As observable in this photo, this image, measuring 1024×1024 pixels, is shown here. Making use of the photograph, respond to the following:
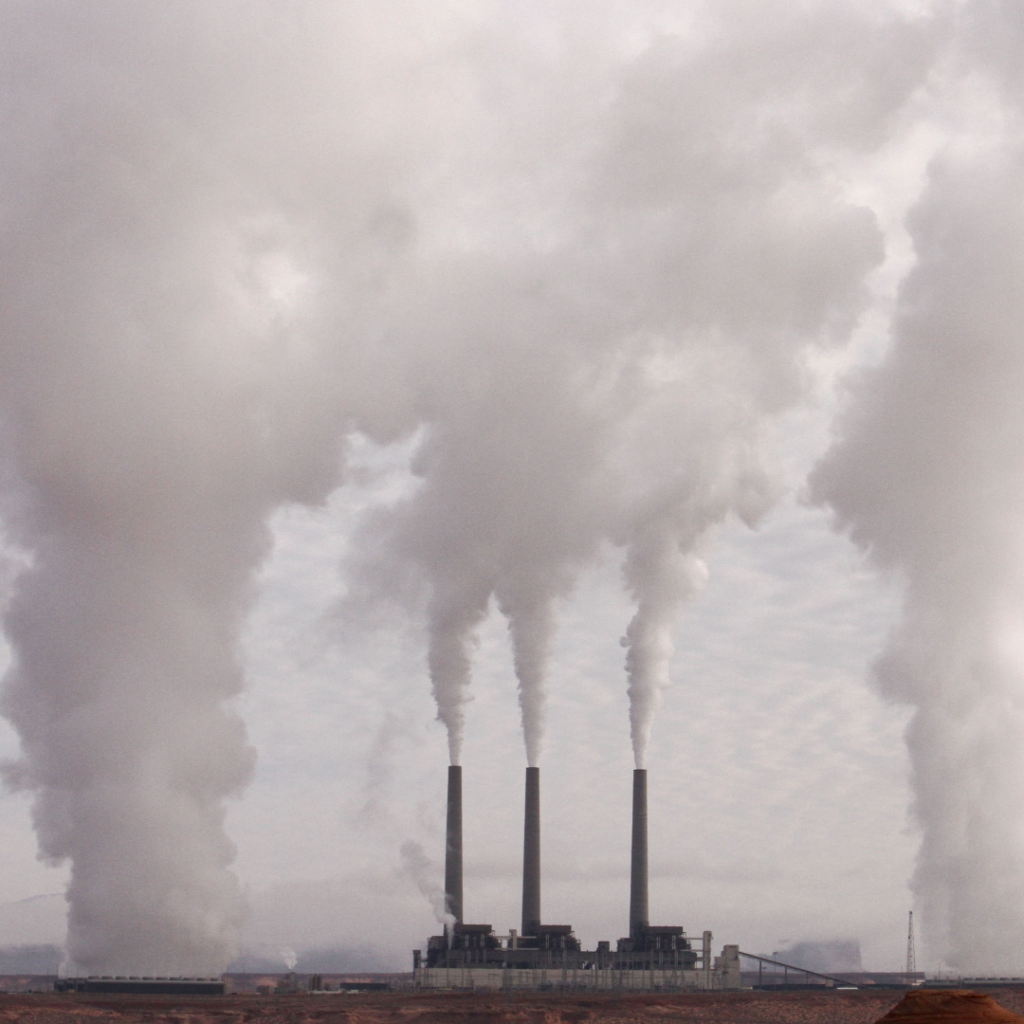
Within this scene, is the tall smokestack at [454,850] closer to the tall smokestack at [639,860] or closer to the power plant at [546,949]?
the power plant at [546,949]

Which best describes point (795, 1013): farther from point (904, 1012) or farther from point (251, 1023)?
point (904, 1012)

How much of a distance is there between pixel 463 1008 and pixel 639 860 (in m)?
47.2

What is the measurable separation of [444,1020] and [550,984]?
4534cm

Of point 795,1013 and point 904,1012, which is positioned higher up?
point 904,1012

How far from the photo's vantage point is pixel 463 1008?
93.8 meters

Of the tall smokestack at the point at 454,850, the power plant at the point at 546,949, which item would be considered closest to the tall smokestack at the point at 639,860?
the power plant at the point at 546,949

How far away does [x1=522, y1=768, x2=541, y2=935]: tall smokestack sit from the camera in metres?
138

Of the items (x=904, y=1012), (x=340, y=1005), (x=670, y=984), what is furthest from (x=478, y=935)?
(x=904, y=1012)

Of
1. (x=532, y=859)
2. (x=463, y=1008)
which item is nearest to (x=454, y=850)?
(x=532, y=859)

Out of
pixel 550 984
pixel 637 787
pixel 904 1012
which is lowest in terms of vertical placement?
pixel 550 984

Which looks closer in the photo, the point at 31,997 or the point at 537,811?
the point at 31,997

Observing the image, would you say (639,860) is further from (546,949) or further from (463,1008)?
(463,1008)

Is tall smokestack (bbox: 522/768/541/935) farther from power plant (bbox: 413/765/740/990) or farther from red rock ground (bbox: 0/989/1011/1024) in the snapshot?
red rock ground (bbox: 0/989/1011/1024)

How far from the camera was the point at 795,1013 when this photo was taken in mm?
100375
